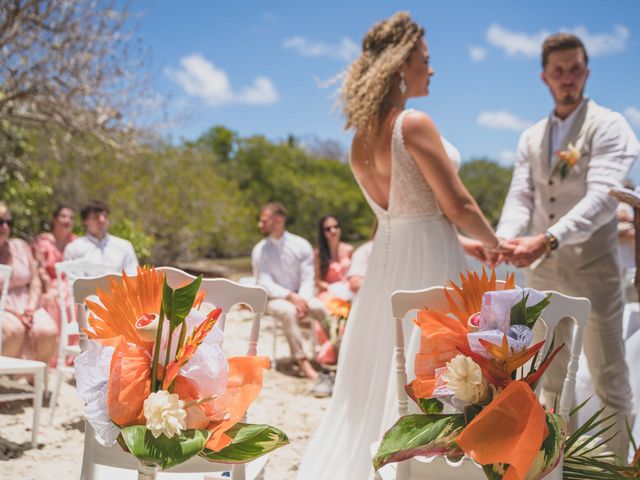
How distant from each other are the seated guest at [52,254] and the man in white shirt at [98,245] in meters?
0.30

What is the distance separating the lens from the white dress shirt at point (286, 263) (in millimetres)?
6672

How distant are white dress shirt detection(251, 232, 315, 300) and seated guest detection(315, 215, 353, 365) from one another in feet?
0.83

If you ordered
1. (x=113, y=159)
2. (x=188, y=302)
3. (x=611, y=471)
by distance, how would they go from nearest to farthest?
(x=188, y=302)
(x=611, y=471)
(x=113, y=159)

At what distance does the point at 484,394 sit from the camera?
127 cm

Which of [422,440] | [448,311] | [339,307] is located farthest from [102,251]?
[422,440]

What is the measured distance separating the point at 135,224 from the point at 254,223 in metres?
5.62

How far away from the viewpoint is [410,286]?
259 centimetres

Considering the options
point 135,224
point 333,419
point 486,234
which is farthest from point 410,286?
point 135,224

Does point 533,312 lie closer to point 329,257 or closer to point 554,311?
point 554,311

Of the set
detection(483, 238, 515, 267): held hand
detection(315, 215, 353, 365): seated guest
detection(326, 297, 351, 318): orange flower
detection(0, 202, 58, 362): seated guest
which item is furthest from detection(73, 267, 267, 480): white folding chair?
detection(315, 215, 353, 365): seated guest

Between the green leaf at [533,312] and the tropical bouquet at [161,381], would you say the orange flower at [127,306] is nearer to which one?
the tropical bouquet at [161,381]

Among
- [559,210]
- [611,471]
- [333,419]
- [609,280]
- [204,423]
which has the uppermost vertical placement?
[559,210]

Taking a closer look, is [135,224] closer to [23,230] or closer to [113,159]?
[113,159]

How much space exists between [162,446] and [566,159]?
8.47 ft
